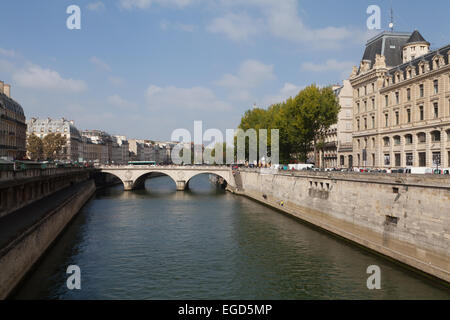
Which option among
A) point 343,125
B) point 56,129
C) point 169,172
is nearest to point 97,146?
point 56,129

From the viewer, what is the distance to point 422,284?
21.5 m

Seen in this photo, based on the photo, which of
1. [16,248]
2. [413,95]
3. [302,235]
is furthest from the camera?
[413,95]

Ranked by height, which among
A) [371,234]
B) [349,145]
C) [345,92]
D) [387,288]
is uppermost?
[345,92]

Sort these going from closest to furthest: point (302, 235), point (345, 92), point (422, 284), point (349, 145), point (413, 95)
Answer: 1. point (422, 284)
2. point (302, 235)
3. point (413, 95)
4. point (349, 145)
5. point (345, 92)

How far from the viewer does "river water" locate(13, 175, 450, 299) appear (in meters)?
21.4

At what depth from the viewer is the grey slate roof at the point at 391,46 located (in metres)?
55.5

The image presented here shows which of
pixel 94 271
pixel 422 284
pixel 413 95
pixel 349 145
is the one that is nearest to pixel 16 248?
pixel 94 271

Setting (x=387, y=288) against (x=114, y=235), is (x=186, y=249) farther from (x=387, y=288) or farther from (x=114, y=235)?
(x=387, y=288)

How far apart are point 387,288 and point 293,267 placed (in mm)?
6403

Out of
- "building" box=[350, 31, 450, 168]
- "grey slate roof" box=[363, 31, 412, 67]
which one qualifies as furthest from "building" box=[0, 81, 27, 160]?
"grey slate roof" box=[363, 31, 412, 67]

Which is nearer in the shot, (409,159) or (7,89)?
(409,159)

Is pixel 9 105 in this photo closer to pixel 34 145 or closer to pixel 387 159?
pixel 34 145

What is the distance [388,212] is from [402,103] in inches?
1013

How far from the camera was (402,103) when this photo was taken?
157ft
